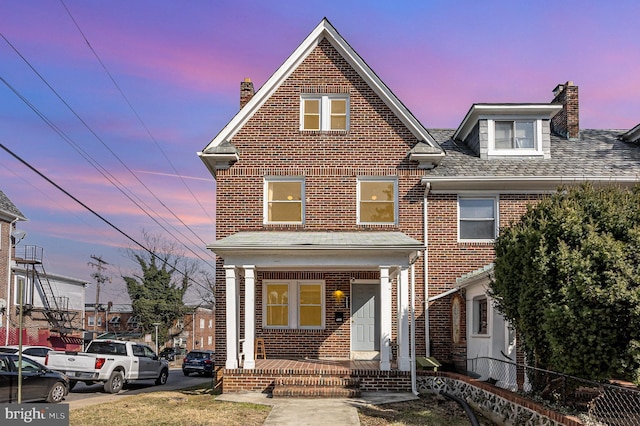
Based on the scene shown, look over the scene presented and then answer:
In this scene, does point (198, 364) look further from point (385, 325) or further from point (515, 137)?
point (515, 137)

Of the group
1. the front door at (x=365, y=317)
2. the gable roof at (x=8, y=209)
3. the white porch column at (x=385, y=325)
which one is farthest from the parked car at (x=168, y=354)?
the white porch column at (x=385, y=325)

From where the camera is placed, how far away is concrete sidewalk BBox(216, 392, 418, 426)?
454 inches

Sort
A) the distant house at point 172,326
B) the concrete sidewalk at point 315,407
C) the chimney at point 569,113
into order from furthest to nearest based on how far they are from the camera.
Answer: the distant house at point 172,326 → the chimney at point 569,113 → the concrete sidewalk at point 315,407

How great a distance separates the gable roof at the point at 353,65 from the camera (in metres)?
18.5

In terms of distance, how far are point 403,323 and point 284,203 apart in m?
5.33

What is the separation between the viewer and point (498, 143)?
19.7 metres

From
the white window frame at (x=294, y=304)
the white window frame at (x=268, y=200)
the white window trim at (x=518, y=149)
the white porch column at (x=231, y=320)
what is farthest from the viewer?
the white window trim at (x=518, y=149)

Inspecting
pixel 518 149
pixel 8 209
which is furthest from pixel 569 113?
pixel 8 209

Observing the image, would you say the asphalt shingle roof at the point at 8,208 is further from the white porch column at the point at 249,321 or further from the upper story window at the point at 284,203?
the white porch column at the point at 249,321

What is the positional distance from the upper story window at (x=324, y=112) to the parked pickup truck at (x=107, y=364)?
30.6 ft

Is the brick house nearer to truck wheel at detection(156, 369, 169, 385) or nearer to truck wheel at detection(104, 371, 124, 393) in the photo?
truck wheel at detection(104, 371, 124, 393)

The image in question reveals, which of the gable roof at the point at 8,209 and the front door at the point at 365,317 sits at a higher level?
the gable roof at the point at 8,209

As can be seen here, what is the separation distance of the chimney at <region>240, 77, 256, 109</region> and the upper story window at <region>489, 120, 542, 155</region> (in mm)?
8049

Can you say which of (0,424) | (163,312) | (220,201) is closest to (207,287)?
(163,312)
